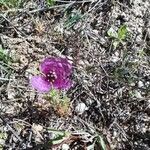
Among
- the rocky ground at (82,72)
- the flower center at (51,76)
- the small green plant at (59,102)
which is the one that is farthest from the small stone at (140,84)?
the flower center at (51,76)

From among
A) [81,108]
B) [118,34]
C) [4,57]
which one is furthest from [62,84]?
[118,34]

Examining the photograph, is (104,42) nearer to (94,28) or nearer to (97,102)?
(94,28)

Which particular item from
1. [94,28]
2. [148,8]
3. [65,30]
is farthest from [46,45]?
[148,8]

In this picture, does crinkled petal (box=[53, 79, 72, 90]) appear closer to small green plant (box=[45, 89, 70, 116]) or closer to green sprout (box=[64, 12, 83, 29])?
small green plant (box=[45, 89, 70, 116])

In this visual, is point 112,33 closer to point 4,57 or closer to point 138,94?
point 138,94

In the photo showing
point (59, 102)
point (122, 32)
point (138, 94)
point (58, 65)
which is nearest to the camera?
point (58, 65)

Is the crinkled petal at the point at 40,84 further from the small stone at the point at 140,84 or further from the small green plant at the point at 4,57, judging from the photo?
the small stone at the point at 140,84

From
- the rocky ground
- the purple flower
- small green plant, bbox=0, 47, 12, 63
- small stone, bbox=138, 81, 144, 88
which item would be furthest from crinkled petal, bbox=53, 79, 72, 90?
small stone, bbox=138, 81, 144, 88
